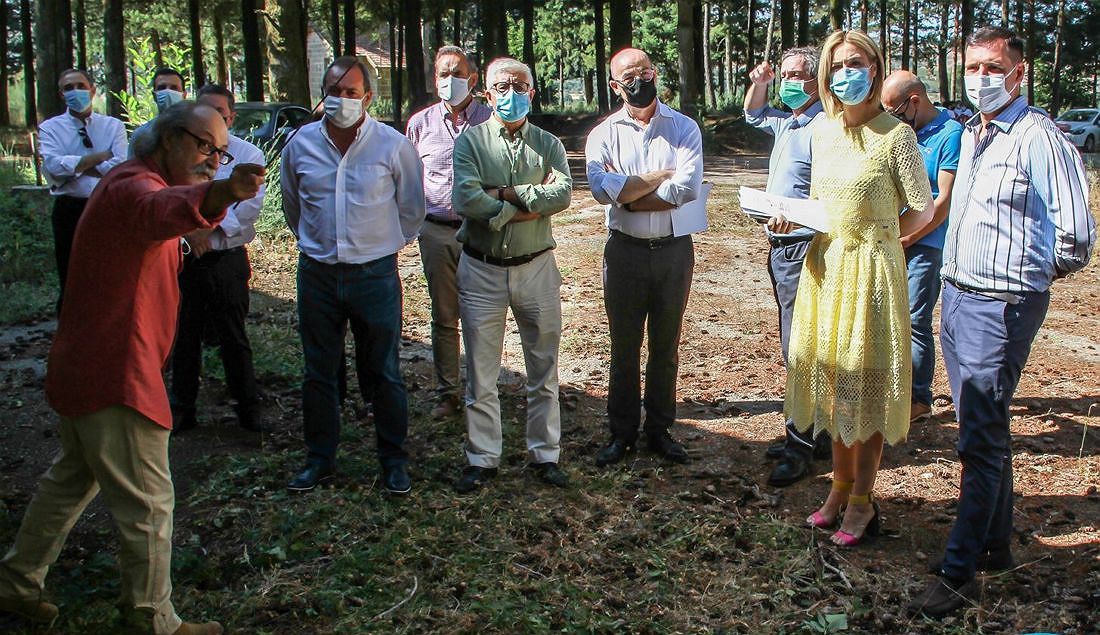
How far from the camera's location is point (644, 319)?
19.8 ft

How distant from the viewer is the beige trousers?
375cm

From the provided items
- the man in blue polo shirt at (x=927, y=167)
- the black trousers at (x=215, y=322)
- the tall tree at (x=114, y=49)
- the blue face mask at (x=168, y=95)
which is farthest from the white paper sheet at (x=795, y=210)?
the tall tree at (x=114, y=49)

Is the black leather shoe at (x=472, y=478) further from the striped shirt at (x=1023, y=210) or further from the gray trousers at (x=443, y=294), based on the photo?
the striped shirt at (x=1023, y=210)

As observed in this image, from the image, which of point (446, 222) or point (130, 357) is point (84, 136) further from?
point (130, 357)

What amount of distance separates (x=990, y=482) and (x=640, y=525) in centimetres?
163

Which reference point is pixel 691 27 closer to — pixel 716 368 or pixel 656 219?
pixel 716 368

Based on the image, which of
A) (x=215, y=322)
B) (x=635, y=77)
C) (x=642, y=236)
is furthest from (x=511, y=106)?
(x=215, y=322)

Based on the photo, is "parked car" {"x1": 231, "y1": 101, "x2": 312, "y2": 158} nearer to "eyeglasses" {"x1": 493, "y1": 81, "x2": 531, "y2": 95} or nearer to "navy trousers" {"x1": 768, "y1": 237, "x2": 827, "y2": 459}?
"eyeglasses" {"x1": 493, "y1": 81, "x2": 531, "y2": 95}

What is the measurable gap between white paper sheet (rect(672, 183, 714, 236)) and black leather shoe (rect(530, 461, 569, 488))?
1420 millimetres

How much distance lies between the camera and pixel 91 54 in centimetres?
6494

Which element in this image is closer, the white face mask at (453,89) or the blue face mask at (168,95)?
the white face mask at (453,89)

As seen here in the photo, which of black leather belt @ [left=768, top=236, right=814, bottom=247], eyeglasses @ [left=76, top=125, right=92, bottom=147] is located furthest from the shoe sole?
eyeglasses @ [left=76, top=125, right=92, bottom=147]

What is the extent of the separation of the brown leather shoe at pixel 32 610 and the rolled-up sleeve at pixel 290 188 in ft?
6.92

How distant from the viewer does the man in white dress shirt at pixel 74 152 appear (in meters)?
7.68
